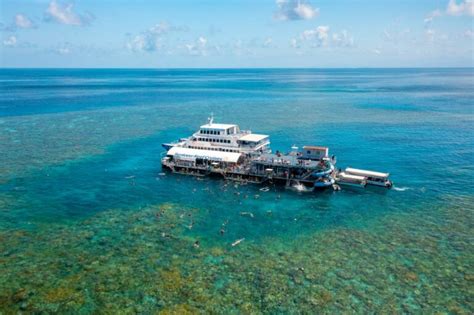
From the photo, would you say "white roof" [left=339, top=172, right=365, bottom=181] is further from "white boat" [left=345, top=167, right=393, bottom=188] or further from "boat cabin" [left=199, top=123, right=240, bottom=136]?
"boat cabin" [left=199, top=123, right=240, bottom=136]

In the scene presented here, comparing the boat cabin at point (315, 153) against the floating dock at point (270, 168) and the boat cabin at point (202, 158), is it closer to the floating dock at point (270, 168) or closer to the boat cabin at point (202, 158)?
the floating dock at point (270, 168)

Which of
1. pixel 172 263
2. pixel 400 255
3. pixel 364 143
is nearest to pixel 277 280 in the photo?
pixel 172 263

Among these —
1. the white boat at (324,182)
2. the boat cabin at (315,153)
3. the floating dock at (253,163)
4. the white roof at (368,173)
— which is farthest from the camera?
the boat cabin at (315,153)

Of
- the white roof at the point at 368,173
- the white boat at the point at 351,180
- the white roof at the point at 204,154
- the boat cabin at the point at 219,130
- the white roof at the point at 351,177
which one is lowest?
the white boat at the point at 351,180

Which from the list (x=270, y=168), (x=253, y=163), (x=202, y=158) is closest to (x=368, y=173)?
(x=270, y=168)

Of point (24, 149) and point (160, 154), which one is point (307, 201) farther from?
point (24, 149)

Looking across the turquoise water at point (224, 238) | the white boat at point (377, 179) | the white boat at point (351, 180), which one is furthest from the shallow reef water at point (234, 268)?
the white boat at point (351, 180)
